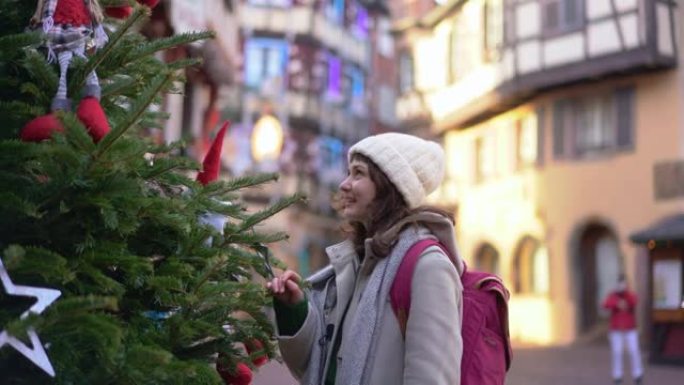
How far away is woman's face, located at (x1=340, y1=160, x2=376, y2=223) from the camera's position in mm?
2953

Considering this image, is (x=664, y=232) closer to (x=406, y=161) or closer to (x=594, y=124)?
(x=594, y=124)

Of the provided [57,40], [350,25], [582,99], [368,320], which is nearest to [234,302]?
[368,320]

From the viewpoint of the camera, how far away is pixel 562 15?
24328mm

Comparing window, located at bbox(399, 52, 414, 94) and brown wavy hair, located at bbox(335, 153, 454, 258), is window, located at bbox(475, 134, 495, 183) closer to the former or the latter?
window, located at bbox(399, 52, 414, 94)

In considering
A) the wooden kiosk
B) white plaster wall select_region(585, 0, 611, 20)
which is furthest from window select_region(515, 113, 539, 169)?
the wooden kiosk

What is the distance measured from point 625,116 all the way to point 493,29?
16.8ft

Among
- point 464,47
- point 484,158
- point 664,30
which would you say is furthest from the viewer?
point 464,47

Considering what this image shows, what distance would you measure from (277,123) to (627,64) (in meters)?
12.5

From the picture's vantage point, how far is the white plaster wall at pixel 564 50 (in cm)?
2361

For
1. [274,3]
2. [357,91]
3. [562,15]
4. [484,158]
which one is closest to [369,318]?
[562,15]

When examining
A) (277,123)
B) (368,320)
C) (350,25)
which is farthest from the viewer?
(350,25)

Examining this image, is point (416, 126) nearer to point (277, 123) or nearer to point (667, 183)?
point (277, 123)

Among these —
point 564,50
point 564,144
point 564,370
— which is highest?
point 564,50

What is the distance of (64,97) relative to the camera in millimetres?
2545
